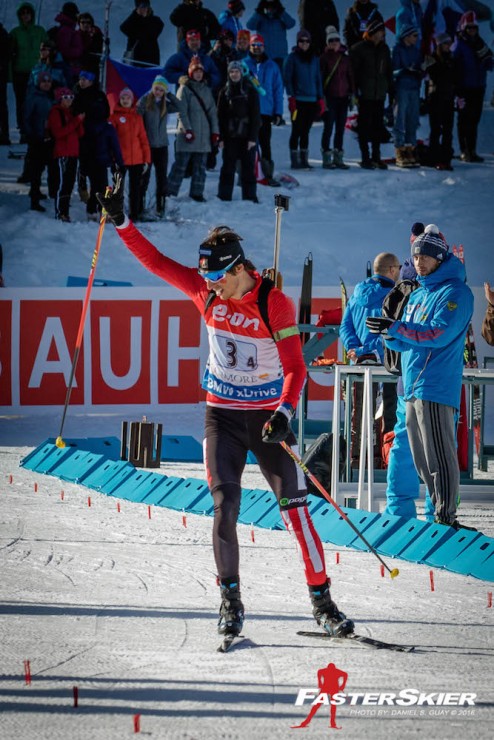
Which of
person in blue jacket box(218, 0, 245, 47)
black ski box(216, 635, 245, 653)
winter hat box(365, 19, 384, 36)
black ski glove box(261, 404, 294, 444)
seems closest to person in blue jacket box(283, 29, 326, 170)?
winter hat box(365, 19, 384, 36)

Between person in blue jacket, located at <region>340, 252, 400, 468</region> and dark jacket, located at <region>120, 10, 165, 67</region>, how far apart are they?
10.2 metres

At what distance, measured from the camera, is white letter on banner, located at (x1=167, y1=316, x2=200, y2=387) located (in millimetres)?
13102

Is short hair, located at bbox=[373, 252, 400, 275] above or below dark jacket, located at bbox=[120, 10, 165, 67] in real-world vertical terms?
below

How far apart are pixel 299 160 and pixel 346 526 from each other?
1180 cm

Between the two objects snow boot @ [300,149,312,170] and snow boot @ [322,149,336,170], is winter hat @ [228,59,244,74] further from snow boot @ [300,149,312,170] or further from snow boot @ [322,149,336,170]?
snow boot @ [322,149,336,170]

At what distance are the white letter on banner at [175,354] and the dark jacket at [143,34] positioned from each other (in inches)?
269

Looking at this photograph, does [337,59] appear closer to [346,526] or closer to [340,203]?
[340,203]

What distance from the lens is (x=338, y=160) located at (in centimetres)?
1886

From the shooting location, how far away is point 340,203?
1848 cm

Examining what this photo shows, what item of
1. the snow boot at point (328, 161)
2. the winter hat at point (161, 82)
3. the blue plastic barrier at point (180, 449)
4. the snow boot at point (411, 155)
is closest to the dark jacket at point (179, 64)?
the winter hat at point (161, 82)

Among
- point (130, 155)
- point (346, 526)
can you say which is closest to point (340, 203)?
point (130, 155)

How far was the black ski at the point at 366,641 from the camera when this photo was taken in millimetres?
5359

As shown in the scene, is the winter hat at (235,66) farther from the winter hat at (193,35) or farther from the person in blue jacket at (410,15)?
the person in blue jacket at (410,15)

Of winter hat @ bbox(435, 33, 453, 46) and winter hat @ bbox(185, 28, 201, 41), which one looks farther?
winter hat @ bbox(435, 33, 453, 46)
